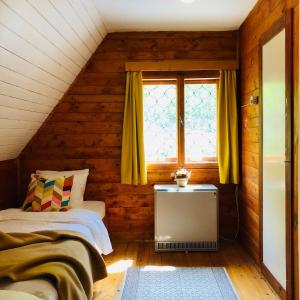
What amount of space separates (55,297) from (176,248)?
1898mm

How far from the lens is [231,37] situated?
3.59 metres

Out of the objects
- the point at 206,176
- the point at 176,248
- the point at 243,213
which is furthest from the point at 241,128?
the point at 176,248

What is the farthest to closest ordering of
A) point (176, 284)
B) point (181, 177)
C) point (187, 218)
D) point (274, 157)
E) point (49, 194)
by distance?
point (181, 177) < point (187, 218) < point (49, 194) < point (176, 284) < point (274, 157)

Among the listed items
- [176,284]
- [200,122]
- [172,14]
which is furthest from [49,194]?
[172,14]

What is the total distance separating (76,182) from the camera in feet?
11.0

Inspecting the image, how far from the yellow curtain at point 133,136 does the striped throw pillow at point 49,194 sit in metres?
0.64

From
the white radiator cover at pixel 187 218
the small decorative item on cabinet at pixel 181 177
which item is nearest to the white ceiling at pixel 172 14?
the small decorative item on cabinet at pixel 181 177

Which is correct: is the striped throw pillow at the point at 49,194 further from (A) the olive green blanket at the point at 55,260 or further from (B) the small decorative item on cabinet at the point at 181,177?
(B) the small decorative item on cabinet at the point at 181,177

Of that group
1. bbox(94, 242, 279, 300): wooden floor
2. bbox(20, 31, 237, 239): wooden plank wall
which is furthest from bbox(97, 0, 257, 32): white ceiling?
bbox(94, 242, 279, 300): wooden floor

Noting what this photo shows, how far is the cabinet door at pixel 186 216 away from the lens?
3.29 meters

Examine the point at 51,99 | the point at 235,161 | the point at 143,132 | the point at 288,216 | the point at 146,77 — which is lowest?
the point at 288,216

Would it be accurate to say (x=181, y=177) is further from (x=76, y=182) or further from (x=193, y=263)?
(x=76, y=182)

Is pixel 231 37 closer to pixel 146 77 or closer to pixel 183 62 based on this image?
pixel 183 62

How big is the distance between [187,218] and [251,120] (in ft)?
3.75
